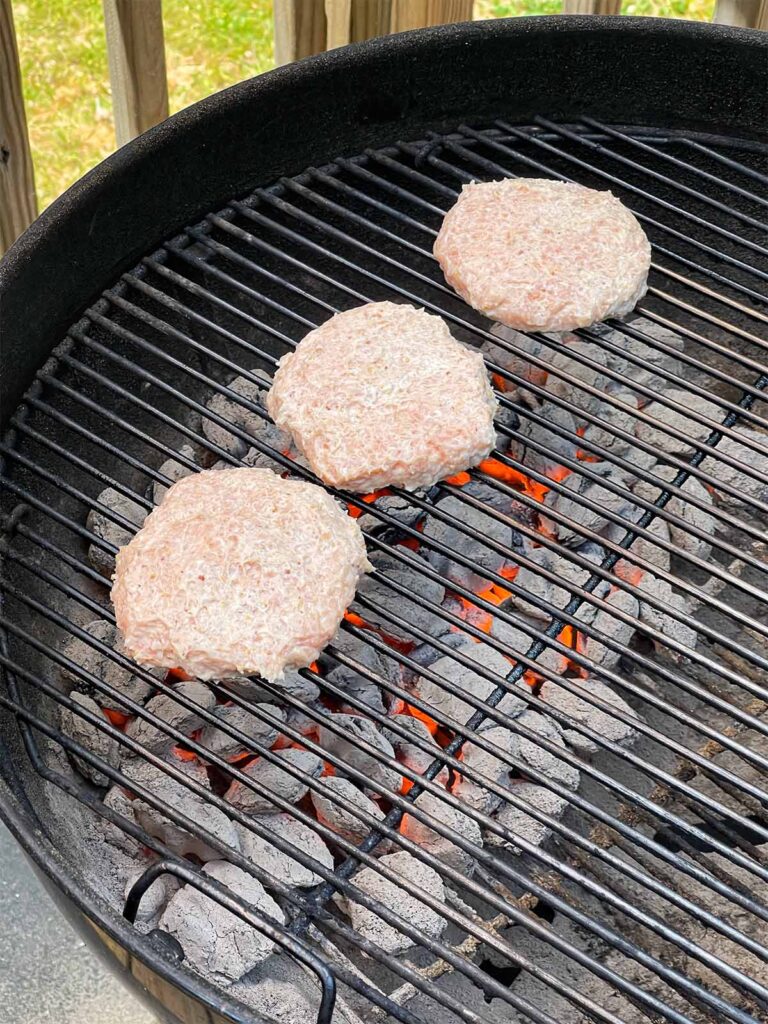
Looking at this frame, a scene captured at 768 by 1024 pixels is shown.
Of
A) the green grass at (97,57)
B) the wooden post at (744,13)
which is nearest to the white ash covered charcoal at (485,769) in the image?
the wooden post at (744,13)

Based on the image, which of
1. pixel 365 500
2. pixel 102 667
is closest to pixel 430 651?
pixel 365 500

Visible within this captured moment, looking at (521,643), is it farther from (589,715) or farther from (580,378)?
(580,378)

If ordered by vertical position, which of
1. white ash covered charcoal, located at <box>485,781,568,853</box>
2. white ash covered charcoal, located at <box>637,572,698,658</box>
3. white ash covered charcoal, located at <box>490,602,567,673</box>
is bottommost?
white ash covered charcoal, located at <box>485,781,568,853</box>

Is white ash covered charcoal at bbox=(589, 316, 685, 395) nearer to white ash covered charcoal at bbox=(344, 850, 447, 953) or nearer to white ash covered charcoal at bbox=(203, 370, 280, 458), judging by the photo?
white ash covered charcoal at bbox=(203, 370, 280, 458)

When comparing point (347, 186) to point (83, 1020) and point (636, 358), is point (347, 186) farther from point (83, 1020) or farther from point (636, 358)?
point (83, 1020)

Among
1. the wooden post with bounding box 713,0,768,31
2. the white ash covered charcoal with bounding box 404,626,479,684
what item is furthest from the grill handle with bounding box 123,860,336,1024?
the wooden post with bounding box 713,0,768,31

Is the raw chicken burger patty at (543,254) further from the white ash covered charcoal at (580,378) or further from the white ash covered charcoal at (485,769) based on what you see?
the white ash covered charcoal at (485,769)
